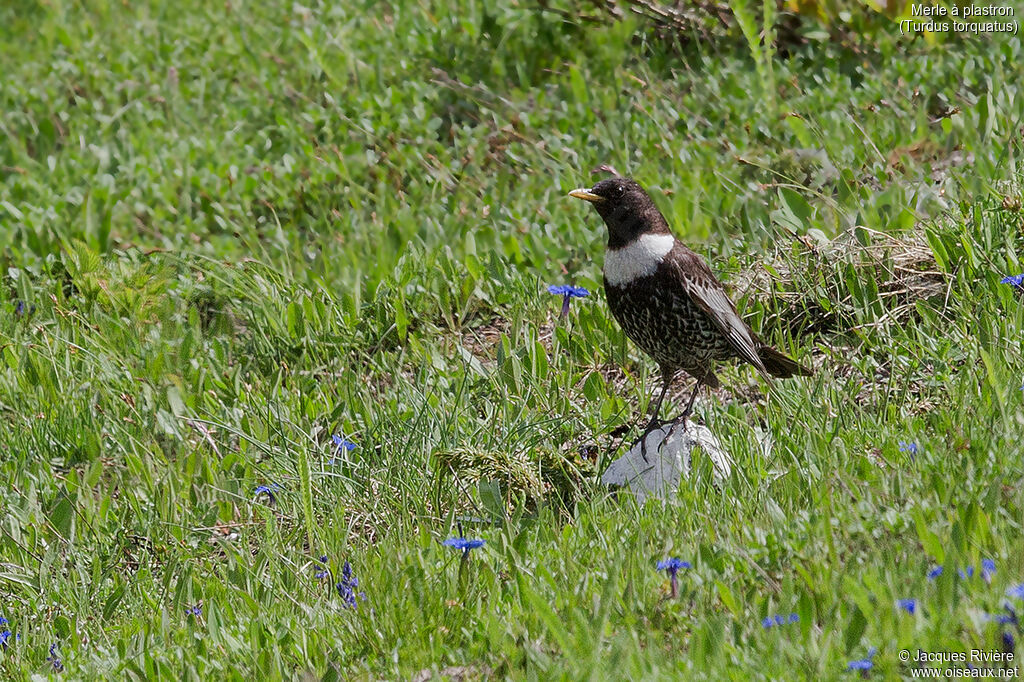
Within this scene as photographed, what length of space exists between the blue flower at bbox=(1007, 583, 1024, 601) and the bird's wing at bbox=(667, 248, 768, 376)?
206cm

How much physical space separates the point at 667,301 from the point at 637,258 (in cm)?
23

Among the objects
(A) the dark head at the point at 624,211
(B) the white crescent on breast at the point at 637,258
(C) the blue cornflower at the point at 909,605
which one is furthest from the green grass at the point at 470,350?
(A) the dark head at the point at 624,211

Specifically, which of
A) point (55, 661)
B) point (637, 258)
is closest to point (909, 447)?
point (637, 258)

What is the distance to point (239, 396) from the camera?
602 cm

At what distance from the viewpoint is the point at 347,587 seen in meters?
3.99

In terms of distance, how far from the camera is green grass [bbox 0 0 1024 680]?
354 centimetres

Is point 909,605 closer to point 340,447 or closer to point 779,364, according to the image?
point 779,364

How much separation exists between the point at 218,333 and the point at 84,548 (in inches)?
75.8

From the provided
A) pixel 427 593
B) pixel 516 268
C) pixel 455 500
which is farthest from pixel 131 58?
pixel 427 593

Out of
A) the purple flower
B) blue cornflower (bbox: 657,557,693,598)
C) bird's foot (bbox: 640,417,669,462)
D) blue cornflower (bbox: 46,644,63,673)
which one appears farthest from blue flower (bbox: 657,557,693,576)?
blue cornflower (bbox: 46,644,63,673)

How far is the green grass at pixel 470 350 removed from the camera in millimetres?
3537

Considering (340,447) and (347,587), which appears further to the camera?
(340,447)

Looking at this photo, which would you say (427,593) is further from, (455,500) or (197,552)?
(197,552)

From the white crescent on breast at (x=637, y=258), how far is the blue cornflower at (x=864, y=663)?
2.21 m
